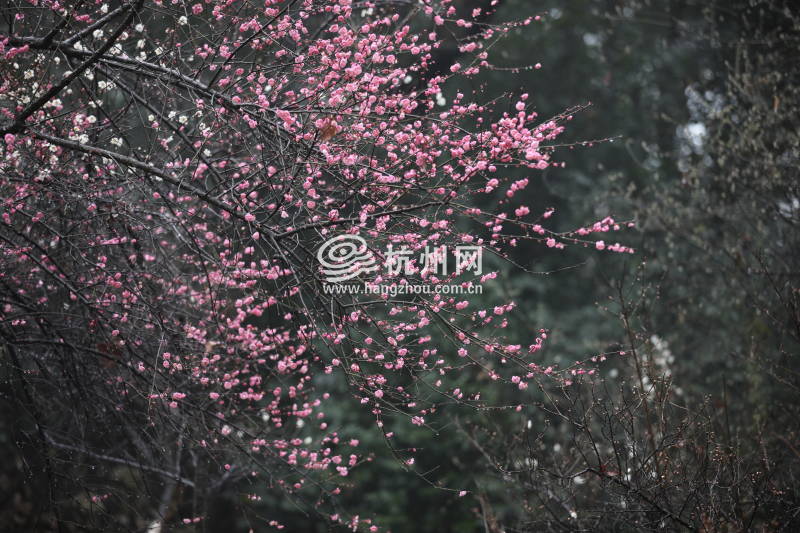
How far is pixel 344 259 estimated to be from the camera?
3949mm

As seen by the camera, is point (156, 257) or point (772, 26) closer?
point (156, 257)

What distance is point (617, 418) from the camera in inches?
133

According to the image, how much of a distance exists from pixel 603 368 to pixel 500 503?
2636mm

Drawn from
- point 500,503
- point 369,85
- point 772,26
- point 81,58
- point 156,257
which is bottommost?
point 500,503

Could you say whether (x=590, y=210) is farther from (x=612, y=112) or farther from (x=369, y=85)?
(x=369, y=85)

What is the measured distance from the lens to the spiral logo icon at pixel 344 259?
12.4ft

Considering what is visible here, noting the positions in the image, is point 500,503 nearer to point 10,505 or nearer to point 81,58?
point 10,505

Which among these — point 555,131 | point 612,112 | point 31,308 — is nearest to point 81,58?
point 31,308

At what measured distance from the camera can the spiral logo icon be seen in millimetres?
3777

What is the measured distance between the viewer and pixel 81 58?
3.75 meters

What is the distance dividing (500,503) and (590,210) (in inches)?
208

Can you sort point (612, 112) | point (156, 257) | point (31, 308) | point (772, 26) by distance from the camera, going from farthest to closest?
1. point (612, 112)
2. point (772, 26)
3. point (156, 257)
4. point (31, 308)

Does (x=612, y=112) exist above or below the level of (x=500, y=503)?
above

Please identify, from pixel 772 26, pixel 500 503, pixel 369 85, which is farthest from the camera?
pixel 500 503
